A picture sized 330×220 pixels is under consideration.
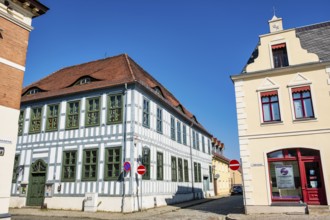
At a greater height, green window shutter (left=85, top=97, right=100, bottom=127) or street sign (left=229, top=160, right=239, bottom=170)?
green window shutter (left=85, top=97, right=100, bottom=127)

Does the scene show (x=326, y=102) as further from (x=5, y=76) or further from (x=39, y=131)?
(x=39, y=131)

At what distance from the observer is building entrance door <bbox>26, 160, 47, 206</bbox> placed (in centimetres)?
1883

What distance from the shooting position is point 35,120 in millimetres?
20734

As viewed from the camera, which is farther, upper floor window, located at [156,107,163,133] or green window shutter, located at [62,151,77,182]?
upper floor window, located at [156,107,163,133]

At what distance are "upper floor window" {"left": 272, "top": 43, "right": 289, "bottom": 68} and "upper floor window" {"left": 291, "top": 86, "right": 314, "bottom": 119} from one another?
1.57 metres

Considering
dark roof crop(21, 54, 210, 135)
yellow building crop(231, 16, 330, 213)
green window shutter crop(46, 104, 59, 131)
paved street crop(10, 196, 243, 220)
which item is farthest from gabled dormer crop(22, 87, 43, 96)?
yellow building crop(231, 16, 330, 213)

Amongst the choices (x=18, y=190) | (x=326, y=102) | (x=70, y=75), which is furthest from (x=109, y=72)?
(x=326, y=102)

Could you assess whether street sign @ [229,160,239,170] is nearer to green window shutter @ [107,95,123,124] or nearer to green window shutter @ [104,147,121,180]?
green window shutter @ [104,147,121,180]

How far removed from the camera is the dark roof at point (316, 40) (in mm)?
14688

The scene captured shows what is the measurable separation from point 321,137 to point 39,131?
1772 centimetres

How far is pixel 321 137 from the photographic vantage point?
13.4 metres

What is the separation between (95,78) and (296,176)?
13729mm

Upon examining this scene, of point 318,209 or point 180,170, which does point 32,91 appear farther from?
point 318,209

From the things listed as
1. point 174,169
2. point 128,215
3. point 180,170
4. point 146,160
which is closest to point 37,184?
point 146,160
